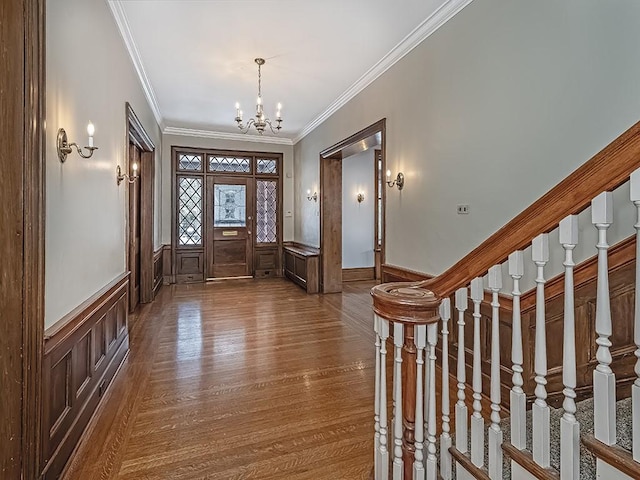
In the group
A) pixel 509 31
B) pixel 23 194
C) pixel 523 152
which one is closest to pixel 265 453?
pixel 23 194

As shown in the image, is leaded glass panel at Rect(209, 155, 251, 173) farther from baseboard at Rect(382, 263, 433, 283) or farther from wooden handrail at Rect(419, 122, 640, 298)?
wooden handrail at Rect(419, 122, 640, 298)

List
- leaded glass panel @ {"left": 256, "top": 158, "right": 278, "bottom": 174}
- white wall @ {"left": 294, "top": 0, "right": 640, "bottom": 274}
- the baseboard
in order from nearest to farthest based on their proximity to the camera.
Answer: white wall @ {"left": 294, "top": 0, "right": 640, "bottom": 274} < the baseboard < leaded glass panel @ {"left": 256, "top": 158, "right": 278, "bottom": 174}

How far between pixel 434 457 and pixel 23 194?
2019mm

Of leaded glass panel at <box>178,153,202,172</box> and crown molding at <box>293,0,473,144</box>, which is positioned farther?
leaded glass panel at <box>178,153,202,172</box>

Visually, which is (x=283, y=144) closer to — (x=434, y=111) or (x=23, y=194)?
(x=434, y=111)

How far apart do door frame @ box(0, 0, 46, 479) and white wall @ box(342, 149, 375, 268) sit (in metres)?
5.98

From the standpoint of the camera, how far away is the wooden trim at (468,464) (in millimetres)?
1265

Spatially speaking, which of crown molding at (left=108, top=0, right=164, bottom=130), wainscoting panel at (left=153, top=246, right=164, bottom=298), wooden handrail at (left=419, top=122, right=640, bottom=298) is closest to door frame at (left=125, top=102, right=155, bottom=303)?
wainscoting panel at (left=153, top=246, right=164, bottom=298)

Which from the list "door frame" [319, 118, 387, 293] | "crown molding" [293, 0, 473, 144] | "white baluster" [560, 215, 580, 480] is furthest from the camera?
"door frame" [319, 118, 387, 293]

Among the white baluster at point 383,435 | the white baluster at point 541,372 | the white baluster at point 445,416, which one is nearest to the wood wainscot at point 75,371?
the white baluster at point 383,435

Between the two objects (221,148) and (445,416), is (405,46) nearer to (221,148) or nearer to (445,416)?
(445,416)

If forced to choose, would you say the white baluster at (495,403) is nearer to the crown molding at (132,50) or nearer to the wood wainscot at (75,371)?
the wood wainscot at (75,371)

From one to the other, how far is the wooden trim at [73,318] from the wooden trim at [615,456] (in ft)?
7.02

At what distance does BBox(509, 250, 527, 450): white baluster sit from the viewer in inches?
44.1
